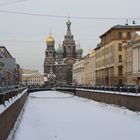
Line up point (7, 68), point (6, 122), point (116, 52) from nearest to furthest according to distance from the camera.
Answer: point (6, 122)
point (7, 68)
point (116, 52)

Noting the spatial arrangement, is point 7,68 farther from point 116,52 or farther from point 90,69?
point 90,69

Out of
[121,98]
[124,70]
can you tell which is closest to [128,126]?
[121,98]

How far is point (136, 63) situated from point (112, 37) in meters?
24.4

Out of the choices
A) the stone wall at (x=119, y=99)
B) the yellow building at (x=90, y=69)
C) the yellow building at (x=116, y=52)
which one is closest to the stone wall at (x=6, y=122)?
the stone wall at (x=119, y=99)

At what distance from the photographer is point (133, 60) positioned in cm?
9894

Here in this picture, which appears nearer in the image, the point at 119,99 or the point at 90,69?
the point at 119,99

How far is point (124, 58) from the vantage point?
369ft

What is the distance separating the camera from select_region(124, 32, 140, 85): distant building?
9375cm

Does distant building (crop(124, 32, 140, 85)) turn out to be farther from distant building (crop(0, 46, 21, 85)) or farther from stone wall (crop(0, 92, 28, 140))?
stone wall (crop(0, 92, 28, 140))

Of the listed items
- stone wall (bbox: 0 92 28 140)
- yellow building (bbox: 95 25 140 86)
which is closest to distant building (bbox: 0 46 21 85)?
stone wall (bbox: 0 92 28 140)

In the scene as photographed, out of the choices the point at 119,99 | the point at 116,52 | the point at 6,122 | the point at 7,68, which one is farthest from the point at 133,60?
the point at 6,122

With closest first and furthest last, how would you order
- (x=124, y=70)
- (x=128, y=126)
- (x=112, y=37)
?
1. (x=128, y=126)
2. (x=124, y=70)
3. (x=112, y=37)

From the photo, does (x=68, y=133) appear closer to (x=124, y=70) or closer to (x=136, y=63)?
(x=136, y=63)

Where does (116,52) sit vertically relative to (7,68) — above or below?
above
